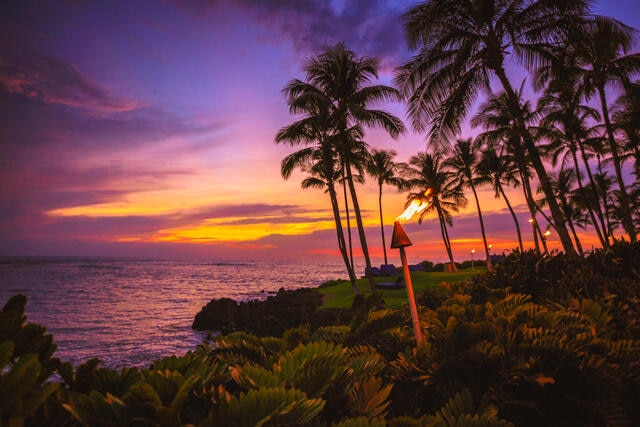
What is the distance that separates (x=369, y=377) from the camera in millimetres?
1770

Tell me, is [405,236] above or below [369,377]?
above

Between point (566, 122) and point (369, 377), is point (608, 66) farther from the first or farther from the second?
point (369, 377)

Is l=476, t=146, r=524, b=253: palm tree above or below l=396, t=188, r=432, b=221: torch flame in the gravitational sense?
above

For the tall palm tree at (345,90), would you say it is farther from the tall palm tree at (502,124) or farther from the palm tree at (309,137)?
the tall palm tree at (502,124)

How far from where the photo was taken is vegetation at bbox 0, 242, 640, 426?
1015 millimetres

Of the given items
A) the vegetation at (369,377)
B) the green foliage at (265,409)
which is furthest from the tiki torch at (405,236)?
the green foliage at (265,409)

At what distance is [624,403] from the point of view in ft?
7.34

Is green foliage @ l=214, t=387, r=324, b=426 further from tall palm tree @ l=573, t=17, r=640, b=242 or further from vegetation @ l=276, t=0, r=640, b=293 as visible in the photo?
tall palm tree @ l=573, t=17, r=640, b=242

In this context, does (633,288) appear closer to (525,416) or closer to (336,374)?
(525,416)

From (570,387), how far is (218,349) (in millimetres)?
2170

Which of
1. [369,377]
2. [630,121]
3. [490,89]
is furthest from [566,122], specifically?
[369,377]

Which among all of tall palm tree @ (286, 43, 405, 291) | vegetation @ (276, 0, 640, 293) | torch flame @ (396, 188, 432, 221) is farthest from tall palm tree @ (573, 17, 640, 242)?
torch flame @ (396, 188, 432, 221)

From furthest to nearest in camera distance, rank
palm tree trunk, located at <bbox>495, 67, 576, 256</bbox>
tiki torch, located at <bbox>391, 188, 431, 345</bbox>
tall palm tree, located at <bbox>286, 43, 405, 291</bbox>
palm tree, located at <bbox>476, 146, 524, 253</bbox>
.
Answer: palm tree, located at <bbox>476, 146, 524, 253</bbox> → tall palm tree, located at <bbox>286, 43, 405, 291</bbox> → palm tree trunk, located at <bbox>495, 67, 576, 256</bbox> → tiki torch, located at <bbox>391, 188, 431, 345</bbox>

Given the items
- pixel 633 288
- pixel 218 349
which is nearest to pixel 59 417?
pixel 218 349
